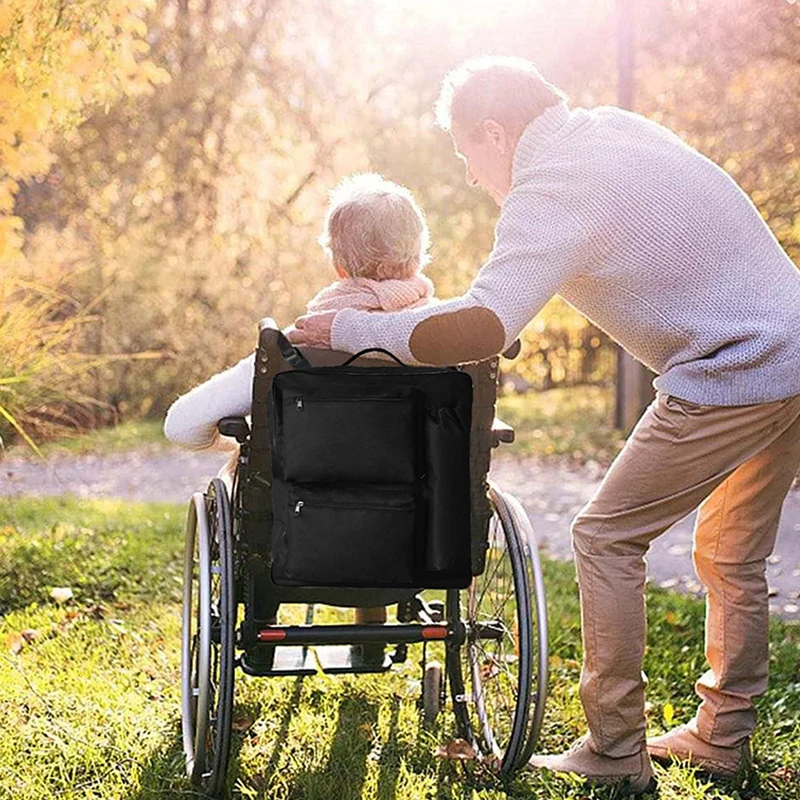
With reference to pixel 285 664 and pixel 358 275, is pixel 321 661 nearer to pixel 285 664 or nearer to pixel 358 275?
pixel 285 664

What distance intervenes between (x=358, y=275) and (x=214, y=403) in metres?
0.43

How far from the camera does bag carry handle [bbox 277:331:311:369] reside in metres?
2.68

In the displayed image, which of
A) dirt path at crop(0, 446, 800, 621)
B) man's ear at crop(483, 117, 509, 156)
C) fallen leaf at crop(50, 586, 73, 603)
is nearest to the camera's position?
man's ear at crop(483, 117, 509, 156)

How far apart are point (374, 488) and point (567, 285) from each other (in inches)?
25.9

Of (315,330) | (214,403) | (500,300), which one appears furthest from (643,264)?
(214,403)

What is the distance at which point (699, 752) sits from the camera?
3225 millimetres

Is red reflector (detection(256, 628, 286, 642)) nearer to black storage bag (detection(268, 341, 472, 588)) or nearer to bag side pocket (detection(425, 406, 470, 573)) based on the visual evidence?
black storage bag (detection(268, 341, 472, 588))

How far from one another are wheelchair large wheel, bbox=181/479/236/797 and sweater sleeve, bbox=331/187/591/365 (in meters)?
0.54

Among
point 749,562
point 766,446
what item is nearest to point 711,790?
point 749,562

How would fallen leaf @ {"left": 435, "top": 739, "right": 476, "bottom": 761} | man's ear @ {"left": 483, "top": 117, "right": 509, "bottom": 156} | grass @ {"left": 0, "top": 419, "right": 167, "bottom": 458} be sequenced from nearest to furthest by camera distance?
1. man's ear @ {"left": 483, "top": 117, "right": 509, "bottom": 156}
2. fallen leaf @ {"left": 435, "top": 739, "right": 476, "bottom": 761}
3. grass @ {"left": 0, "top": 419, "right": 167, "bottom": 458}

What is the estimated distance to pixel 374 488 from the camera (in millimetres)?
2680

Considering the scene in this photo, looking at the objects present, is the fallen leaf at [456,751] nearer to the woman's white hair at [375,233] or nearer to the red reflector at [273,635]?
the red reflector at [273,635]

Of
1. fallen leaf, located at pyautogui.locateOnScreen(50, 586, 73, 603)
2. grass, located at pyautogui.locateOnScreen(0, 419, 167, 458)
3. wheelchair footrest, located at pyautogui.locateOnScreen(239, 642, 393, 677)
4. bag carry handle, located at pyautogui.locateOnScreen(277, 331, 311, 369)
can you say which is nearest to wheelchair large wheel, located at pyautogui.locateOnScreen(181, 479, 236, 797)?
wheelchair footrest, located at pyautogui.locateOnScreen(239, 642, 393, 677)

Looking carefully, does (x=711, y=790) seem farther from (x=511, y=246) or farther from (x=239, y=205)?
→ (x=239, y=205)
